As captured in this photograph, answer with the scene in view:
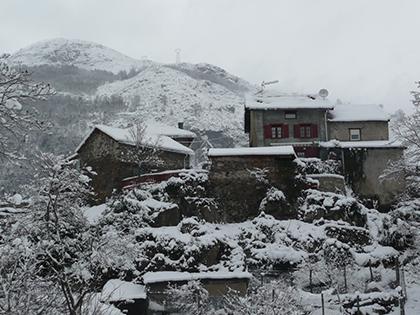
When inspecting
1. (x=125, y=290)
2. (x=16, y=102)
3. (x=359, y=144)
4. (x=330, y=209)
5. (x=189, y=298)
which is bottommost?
(x=189, y=298)

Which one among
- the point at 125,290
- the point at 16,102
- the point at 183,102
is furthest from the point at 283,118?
the point at 183,102

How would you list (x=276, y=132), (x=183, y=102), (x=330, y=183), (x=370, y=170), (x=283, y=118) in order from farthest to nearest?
(x=183, y=102), (x=283, y=118), (x=276, y=132), (x=370, y=170), (x=330, y=183)

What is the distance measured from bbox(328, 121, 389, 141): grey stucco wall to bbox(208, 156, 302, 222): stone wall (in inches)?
506

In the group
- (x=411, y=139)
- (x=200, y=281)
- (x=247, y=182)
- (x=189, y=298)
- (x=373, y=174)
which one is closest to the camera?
(x=411, y=139)

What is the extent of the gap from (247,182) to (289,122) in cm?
1337

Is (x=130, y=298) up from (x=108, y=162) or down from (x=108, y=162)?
down

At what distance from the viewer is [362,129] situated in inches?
1790

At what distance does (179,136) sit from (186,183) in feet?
58.2

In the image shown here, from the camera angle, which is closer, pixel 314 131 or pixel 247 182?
pixel 247 182

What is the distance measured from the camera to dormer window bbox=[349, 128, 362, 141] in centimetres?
4528

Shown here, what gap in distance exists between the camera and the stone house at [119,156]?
3753cm

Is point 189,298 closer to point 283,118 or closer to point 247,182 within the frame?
point 247,182

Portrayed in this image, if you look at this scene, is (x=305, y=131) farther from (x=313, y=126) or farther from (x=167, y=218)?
(x=167, y=218)

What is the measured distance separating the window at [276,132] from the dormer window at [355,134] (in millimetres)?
5871
